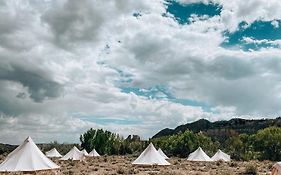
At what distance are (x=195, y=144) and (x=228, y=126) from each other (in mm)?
75069

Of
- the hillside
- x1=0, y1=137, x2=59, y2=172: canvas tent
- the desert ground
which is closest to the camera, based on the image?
x1=0, y1=137, x2=59, y2=172: canvas tent

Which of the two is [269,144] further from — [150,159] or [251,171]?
[251,171]

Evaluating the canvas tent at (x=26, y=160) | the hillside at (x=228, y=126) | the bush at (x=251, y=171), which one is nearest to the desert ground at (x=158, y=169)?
the bush at (x=251, y=171)

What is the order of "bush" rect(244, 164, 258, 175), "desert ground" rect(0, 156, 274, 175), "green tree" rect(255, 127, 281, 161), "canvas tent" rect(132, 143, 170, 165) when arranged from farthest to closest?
1. "green tree" rect(255, 127, 281, 161)
2. "canvas tent" rect(132, 143, 170, 165)
3. "bush" rect(244, 164, 258, 175)
4. "desert ground" rect(0, 156, 274, 175)

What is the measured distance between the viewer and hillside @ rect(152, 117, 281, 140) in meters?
120

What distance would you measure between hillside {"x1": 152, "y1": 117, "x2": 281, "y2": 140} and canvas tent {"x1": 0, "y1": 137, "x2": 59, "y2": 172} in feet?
287

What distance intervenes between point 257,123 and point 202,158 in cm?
8895

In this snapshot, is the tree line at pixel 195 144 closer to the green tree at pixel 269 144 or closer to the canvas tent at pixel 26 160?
the green tree at pixel 269 144

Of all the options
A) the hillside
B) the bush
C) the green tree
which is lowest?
the bush

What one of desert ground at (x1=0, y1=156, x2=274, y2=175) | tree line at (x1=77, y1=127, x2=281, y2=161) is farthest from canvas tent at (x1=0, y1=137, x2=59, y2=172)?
tree line at (x1=77, y1=127, x2=281, y2=161)

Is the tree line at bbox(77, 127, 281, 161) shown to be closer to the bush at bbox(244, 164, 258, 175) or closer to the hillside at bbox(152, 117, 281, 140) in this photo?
the bush at bbox(244, 164, 258, 175)

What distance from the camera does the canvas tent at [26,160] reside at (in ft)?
81.7

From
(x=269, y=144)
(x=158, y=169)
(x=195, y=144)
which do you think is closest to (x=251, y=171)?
(x=158, y=169)

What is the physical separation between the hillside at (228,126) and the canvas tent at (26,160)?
287ft
